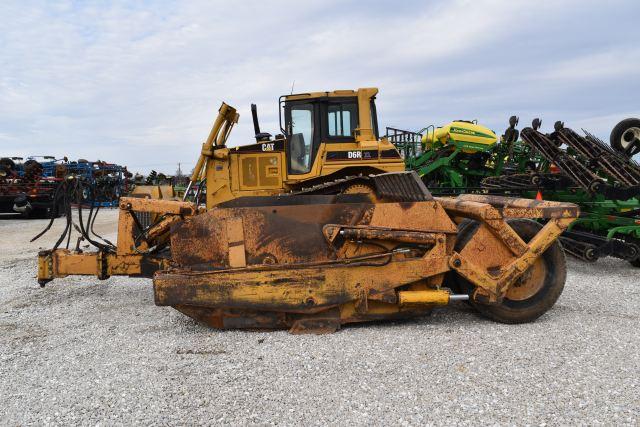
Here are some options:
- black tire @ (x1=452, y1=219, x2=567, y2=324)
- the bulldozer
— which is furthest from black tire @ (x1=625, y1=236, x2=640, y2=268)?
the bulldozer

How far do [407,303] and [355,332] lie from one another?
0.56 metres

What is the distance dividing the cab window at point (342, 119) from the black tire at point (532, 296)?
3884 millimetres

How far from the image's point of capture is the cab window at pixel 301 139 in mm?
8188

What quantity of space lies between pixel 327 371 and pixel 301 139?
17.5 ft

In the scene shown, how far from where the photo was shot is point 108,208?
86.6 ft

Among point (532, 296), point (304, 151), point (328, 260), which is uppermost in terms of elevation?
point (304, 151)

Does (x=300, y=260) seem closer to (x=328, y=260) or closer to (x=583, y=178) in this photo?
(x=328, y=260)

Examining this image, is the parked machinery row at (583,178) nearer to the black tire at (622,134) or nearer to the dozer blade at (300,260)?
the black tire at (622,134)

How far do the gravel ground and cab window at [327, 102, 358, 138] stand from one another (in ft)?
13.2

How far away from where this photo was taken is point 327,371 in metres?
3.57

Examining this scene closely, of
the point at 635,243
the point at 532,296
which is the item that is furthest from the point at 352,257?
the point at 635,243

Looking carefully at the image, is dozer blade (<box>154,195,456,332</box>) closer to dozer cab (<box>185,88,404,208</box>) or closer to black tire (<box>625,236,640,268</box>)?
dozer cab (<box>185,88,404,208</box>)

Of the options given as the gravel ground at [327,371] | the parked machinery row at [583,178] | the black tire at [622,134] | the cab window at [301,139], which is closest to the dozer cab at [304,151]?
the cab window at [301,139]

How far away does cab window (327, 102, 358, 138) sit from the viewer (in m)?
8.23
